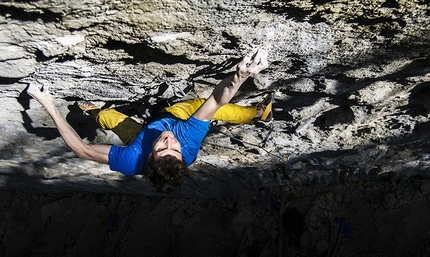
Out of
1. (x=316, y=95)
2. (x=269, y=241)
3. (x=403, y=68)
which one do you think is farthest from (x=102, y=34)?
(x=269, y=241)

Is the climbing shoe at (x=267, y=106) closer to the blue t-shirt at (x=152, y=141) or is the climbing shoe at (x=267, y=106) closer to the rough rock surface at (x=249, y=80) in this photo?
the rough rock surface at (x=249, y=80)

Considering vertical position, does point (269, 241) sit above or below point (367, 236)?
below

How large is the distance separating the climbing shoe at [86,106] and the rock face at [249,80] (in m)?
0.05

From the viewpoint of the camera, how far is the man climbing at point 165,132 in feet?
6.83

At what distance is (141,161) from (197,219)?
321 centimetres

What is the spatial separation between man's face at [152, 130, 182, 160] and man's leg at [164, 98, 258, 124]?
35cm

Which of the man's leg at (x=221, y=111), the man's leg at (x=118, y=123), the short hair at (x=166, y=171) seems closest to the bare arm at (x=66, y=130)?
the man's leg at (x=118, y=123)

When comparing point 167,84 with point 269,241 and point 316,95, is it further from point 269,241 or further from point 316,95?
point 269,241

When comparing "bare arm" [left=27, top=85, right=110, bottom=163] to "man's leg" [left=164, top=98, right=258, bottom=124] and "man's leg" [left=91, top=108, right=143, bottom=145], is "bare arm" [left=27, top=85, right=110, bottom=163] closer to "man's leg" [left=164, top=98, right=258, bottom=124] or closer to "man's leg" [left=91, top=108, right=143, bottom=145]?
"man's leg" [left=91, top=108, right=143, bottom=145]

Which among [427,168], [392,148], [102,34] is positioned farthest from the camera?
[427,168]

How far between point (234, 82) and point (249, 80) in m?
0.49

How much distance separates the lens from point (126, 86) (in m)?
2.46

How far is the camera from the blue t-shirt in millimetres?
2316

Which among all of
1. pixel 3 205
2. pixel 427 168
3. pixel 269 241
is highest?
pixel 427 168
